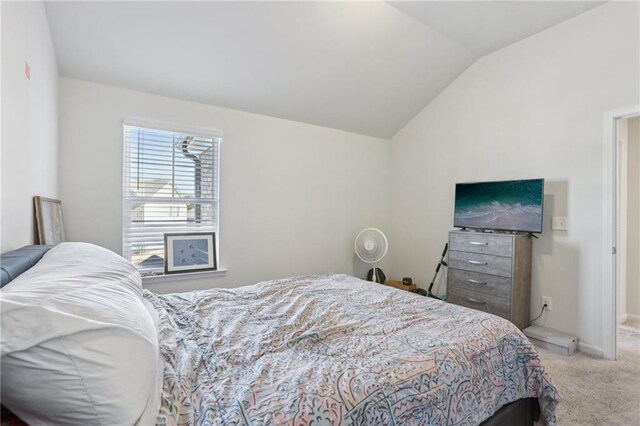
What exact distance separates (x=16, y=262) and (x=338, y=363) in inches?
47.3

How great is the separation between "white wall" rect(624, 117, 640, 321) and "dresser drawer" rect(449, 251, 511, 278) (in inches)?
75.7

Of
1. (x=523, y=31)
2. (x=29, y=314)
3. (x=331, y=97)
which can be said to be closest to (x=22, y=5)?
(x=29, y=314)

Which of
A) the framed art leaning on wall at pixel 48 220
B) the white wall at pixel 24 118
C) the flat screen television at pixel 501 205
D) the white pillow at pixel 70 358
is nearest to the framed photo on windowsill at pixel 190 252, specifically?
the framed art leaning on wall at pixel 48 220

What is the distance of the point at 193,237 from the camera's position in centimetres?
311

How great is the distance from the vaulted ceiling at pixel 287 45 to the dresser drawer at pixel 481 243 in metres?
1.82

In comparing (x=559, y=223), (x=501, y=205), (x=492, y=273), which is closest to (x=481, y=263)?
(x=492, y=273)

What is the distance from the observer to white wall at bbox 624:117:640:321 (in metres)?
3.48

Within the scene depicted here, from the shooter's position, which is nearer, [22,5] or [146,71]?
[22,5]

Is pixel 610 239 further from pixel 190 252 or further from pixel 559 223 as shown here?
pixel 190 252

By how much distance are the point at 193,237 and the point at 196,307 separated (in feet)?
4.87

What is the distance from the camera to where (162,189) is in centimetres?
300

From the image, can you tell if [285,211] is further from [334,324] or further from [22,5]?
[22,5]

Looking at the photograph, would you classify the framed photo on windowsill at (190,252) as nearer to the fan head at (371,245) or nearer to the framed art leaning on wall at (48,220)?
the framed art leaning on wall at (48,220)

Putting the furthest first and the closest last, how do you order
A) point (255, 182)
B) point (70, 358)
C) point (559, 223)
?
point (255, 182) → point (559, 223) → point (70, 358)
